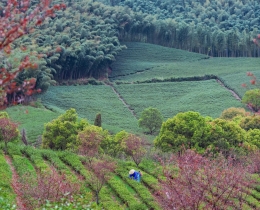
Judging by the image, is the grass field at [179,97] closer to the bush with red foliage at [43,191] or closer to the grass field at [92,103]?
the grass field at [92,103]

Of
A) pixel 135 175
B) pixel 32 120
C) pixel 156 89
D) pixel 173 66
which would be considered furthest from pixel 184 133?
pixel 173 66

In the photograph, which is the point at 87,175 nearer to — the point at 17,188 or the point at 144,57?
the point at 17,188

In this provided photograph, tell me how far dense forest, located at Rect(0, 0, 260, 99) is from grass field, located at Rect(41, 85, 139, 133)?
13.9 feet

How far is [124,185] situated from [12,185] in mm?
7249

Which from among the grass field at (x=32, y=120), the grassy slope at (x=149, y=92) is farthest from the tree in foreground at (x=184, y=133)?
the grassy slope at (x=149, y=92)

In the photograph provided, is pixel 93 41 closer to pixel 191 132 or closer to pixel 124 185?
pixel 191 132

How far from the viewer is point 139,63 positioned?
362ft

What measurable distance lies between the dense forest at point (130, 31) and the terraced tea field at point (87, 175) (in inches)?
1545

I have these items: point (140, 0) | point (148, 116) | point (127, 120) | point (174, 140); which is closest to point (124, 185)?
point (174, 140)

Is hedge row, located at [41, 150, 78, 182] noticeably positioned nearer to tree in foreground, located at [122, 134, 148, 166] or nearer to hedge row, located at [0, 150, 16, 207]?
hedge row, located at [0, 150, 16, 207]

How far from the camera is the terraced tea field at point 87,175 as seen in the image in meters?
24.0

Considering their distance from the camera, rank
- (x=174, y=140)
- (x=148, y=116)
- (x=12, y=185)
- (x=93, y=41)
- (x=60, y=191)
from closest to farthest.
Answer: (x=60, y=191), (x=12, y=185), (x=174, y=140), (x=148, y=116), (x=93, y=41)

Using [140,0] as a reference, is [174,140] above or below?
below

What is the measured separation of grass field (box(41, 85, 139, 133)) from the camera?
72113 millimetres
